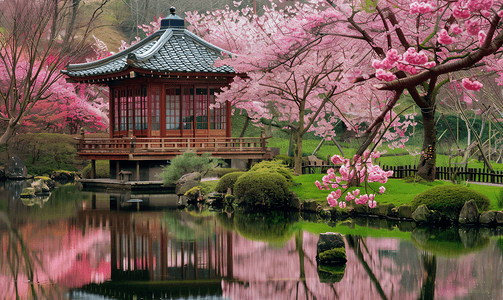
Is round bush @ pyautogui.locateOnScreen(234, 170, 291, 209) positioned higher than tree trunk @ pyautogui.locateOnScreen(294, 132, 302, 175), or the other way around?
tree trunk @ pyautogui.locateOnScreen(294, 132, 302, 175)

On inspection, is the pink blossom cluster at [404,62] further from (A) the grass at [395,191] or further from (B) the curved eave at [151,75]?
(B) the curved eave at [151,75]

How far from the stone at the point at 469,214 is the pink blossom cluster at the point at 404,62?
632 cm

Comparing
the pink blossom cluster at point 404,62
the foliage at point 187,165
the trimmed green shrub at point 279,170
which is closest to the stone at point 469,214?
the trimmed green shrub at point 279,170

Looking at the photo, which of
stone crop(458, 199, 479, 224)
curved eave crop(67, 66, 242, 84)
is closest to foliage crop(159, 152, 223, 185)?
curved eave crop(67, 66, 242, 84)

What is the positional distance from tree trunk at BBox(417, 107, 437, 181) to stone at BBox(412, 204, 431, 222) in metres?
3.48

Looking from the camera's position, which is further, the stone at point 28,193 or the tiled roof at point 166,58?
the tiled roof at point 166,58

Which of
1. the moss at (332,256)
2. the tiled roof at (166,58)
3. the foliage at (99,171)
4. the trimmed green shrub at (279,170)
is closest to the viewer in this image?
the moss at (332,256)

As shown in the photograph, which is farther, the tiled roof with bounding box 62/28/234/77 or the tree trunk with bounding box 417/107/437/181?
the tiled roof with bounding box 62/28/234/77

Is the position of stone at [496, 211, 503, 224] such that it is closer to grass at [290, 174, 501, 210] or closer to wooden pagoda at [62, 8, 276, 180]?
grass at [290, 174, 501, 210]

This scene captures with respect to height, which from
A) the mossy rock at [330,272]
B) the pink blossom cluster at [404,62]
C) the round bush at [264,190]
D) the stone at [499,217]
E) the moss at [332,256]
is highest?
the pink blossom cluster at [404,62]

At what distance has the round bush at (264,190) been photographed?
52.5ft

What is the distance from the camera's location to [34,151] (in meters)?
29.8

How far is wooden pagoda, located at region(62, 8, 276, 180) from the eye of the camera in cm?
2342

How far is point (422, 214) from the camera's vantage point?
13195 mm
